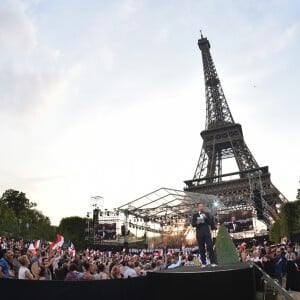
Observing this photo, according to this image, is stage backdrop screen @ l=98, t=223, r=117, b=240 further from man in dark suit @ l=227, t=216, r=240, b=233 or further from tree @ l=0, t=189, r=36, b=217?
tree @ l=0, t=189, r=36, b=217

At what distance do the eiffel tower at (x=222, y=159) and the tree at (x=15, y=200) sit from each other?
3862 cm

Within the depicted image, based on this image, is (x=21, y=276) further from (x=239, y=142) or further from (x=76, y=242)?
(x=239, y=142)

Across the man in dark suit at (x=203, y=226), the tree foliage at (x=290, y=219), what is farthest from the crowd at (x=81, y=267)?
the tree foliage at (x=290, y=219)

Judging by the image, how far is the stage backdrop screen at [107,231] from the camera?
43.7 meters

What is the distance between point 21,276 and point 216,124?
63.1 m

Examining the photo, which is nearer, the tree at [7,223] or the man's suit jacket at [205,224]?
the man's suit jacket at [205,224]

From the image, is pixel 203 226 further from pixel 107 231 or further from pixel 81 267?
pixel 107 231

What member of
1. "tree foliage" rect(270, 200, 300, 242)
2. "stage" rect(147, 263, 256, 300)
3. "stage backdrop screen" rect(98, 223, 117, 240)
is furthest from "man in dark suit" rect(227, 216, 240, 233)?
"stage" rect(147, 263, 256, 300)

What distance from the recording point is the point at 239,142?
64375 mm

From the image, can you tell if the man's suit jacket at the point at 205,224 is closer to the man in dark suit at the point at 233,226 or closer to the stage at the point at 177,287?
the stage at the point at 177,287

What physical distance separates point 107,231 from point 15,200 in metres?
41.8

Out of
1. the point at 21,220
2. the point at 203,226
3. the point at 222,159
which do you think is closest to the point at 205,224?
the point at 203,226

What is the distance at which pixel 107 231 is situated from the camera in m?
44.1

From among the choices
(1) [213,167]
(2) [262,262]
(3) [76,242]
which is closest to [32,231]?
(3) [76,242]
